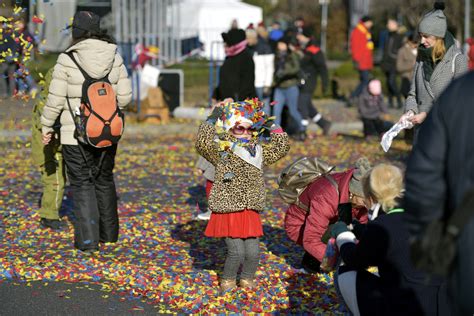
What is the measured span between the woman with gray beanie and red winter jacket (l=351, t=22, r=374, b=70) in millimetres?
12452

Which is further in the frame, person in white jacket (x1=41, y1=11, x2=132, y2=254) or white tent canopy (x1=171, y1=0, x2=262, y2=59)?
white tent canopy (x1=171, y1=0, x2=262, y2=59)

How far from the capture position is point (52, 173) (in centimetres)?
862

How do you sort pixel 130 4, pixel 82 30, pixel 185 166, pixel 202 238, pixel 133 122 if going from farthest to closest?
pixel 130 4 < pixel 133 122 < pixel 185 166 < pixel 202 238 < pixel 82 30

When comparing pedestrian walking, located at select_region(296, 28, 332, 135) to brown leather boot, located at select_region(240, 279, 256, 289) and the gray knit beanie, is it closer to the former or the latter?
the gray knit beanie

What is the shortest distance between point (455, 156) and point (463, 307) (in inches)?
22.9

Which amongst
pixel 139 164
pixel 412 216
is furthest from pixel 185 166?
pixel 412 216

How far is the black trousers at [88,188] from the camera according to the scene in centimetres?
765

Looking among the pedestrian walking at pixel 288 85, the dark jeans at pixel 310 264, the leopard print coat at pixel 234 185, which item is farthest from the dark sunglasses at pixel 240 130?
the pedestrian walking at pixel 288 85

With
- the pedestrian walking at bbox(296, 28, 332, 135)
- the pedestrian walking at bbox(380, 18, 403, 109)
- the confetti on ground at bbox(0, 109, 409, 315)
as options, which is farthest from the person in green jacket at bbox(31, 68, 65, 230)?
the pedestrian walking at bbox(380, 18, 403, 109)

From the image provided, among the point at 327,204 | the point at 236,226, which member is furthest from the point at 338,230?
the point at 327,204

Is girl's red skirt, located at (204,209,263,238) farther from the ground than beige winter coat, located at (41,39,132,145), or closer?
closer

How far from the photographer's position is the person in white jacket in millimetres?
7449

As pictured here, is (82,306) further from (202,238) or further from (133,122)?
(133,122)

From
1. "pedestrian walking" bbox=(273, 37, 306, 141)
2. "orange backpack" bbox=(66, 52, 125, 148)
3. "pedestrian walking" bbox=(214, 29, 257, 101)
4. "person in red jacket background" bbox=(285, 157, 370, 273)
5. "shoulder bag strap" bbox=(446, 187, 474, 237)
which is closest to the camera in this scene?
"shoulder bag strap" bbox=(446, 187, 474, 237)
